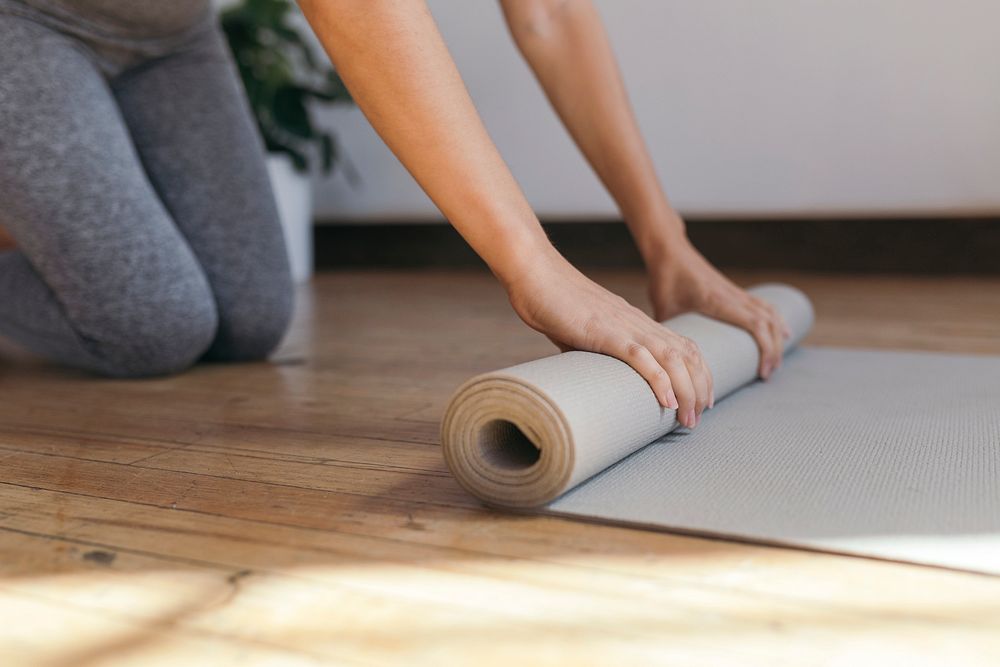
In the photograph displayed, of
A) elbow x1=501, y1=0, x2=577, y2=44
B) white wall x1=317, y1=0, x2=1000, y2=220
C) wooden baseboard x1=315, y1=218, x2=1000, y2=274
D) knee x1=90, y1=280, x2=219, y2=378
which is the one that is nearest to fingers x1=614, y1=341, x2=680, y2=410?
elbow x1=501, y1=0, x2=577, y2=44

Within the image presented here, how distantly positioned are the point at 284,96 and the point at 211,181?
5.21 ft

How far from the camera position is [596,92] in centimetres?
132

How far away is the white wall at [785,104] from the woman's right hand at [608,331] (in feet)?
6.88

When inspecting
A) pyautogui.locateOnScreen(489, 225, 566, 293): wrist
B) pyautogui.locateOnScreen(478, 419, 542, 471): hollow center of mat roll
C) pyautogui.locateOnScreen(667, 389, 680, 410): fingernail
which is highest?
pyautogui.locateOnScreen(489, 225, 566, 293): wrist

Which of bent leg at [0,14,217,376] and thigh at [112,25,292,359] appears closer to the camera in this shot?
bent leg at [0,14,217,376]

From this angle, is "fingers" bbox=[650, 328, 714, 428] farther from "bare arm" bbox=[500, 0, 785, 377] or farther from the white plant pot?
the white plant pot

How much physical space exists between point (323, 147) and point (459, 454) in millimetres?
2657

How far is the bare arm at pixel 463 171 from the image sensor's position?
34.5 inches

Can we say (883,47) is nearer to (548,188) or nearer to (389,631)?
(548,188)

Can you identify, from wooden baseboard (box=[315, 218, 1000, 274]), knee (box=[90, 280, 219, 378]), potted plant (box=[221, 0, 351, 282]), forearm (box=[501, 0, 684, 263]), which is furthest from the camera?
potted plant (box=[221, 0, 351, 282])

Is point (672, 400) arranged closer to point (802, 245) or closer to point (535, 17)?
point (535, 17)

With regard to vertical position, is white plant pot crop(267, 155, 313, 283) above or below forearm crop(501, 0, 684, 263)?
below

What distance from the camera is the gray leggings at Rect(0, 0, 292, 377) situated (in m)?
1.37

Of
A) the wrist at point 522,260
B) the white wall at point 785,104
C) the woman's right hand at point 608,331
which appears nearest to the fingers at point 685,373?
the woman's right hand at point 608,331
